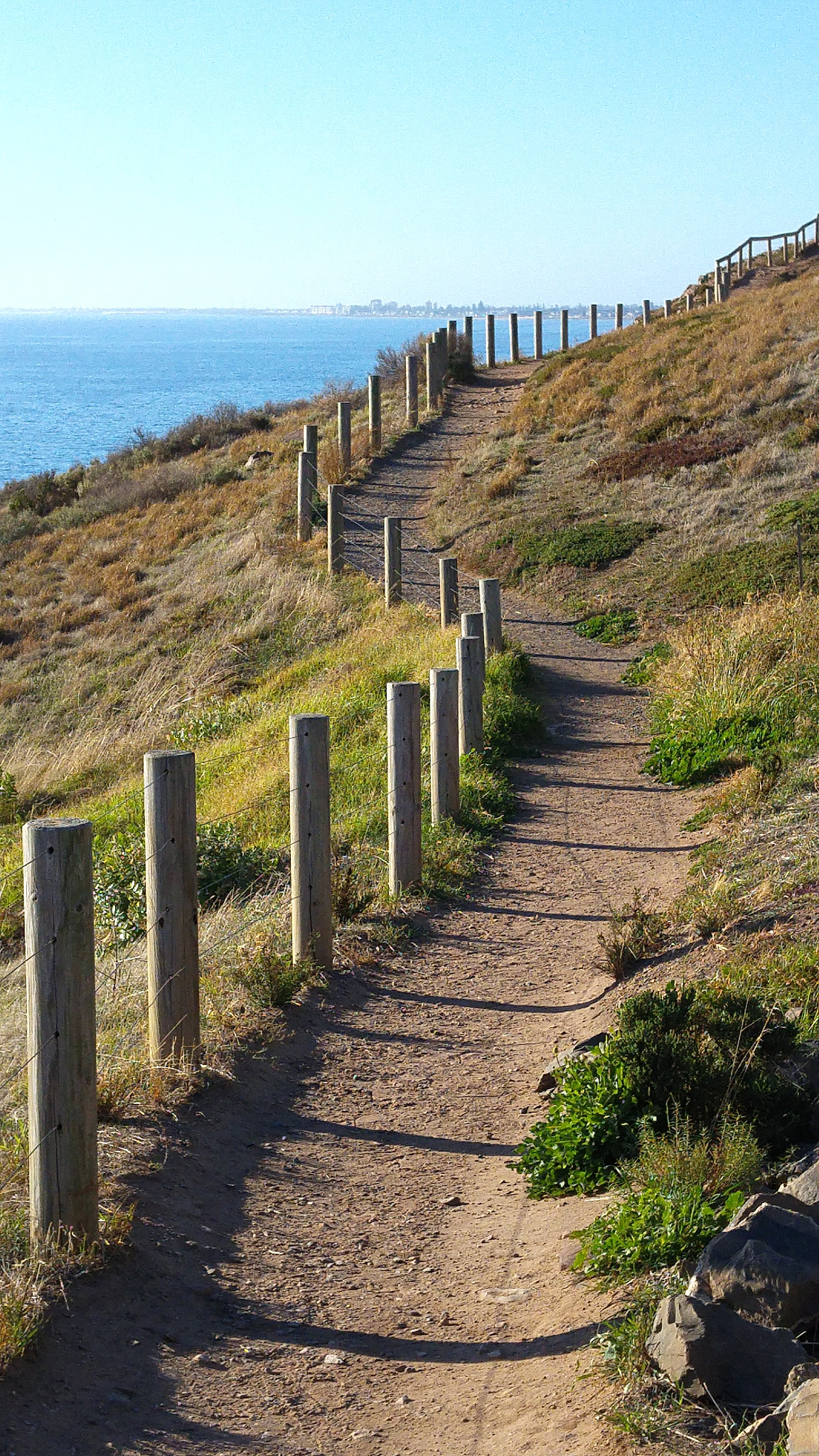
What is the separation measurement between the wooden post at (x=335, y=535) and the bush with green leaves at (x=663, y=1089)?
14183 mm

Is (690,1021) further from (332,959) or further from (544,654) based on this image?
(544,654)

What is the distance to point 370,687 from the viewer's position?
42.3ft

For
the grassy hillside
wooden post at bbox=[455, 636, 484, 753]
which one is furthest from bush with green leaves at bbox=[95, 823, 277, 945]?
the grassy hillside

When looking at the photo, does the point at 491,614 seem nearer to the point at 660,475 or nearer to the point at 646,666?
the point at 646,666

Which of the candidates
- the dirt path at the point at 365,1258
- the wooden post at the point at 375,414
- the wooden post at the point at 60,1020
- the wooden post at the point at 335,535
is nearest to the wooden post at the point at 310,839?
the dirt path at the point at 365,1258

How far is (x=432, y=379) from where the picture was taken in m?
31.1

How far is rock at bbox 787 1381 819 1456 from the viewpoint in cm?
257

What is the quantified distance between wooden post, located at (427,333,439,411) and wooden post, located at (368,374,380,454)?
155 inches

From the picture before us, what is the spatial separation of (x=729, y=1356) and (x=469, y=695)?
7289mm

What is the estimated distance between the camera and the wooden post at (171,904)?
4.88 metres

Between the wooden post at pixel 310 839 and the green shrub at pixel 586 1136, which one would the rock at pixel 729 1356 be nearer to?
the green shrub at pixel 586 1136

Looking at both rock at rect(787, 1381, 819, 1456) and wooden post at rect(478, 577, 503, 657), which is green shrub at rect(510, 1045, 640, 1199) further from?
wooden post at rect(478, 577, 503, 657)

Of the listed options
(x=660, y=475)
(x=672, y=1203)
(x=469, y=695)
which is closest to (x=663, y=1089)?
(x=672, y=1203)

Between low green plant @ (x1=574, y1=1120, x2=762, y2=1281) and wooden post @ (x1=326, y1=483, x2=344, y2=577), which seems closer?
low green plant @ (x1=574, y1=1120, x2=762, y2=1281)
